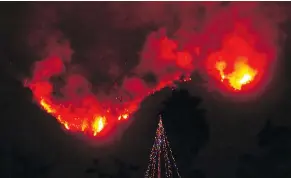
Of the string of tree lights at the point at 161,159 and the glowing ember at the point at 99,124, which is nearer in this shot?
the glowing ember at the point at 99,124

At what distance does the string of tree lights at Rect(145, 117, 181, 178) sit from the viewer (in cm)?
5681

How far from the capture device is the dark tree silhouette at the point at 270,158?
192ft

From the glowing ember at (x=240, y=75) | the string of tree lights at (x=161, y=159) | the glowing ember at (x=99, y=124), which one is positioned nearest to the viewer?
the glowing ember at (x=240, y=75)

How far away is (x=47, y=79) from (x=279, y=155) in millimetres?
29151

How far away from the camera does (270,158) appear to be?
197 feet

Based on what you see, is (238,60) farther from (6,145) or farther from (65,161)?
(6,145)

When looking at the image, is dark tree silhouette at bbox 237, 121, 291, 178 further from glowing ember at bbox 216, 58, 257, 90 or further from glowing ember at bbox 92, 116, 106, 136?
glowing ember at bbox 92, 116, 106, 136

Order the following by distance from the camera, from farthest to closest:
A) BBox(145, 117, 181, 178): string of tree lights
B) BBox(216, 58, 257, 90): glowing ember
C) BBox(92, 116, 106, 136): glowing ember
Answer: BBox(145, 117, 181, 178): string of tree lights → BBox(92, 116, 106, 136): glowing ember → BBox(216, 58, 257, 90): glowing ember

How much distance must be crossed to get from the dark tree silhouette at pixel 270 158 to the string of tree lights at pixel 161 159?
806 cm

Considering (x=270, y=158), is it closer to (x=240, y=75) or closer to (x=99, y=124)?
(x=240, y=75)

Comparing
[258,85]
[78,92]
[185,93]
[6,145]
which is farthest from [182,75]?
[6,145]

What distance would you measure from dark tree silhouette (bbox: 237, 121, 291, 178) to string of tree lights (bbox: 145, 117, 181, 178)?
8056 mm

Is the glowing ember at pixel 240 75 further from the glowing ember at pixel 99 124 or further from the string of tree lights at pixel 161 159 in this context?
the glowing ember at pixel 99 124

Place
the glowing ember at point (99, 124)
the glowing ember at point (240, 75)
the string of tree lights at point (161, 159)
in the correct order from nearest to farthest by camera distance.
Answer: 1. the glowing ember at point (240, 75)
2. the glowing ember at point (99, 124)
3. the string of tree lights at point (161, 159)
